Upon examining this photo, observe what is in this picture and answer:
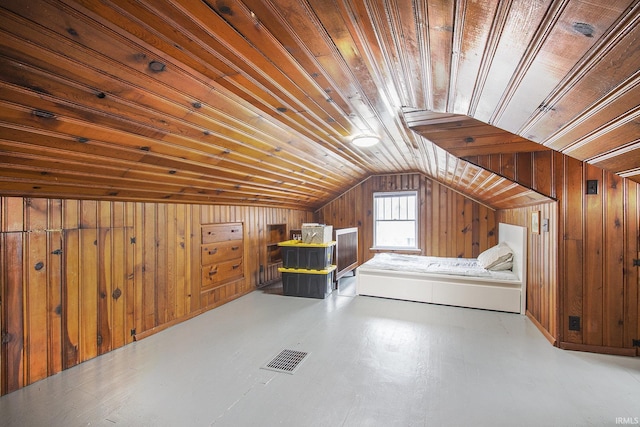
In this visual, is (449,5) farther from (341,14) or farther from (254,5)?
(254,5)

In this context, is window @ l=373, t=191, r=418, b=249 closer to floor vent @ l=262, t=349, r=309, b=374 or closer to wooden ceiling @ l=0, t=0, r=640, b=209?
wooden ceiling @ l=0, t=0, r=640, b=209

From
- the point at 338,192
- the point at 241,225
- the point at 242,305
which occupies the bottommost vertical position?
the point at 242,305

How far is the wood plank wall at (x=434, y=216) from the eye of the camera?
556 centimetres

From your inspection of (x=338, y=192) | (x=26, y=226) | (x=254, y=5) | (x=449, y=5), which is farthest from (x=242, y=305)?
(x=449, y=5)

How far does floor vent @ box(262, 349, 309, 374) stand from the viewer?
92.3 inches

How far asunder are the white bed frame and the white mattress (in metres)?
0.07

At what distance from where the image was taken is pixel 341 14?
117 centimetres

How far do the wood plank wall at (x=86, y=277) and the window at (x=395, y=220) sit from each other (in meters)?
3.88

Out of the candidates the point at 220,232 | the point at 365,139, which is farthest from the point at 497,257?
the point at 220,232

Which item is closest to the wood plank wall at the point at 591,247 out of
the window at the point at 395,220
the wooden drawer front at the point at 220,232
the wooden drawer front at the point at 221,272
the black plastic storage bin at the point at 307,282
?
the black plastic storage bin at the point at 307,282

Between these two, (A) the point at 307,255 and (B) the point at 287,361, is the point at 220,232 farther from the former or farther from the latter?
(B) the point at 287,361

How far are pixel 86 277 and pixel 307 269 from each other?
2769 mm

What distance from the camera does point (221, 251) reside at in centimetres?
418

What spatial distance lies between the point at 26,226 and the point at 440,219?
599cm
